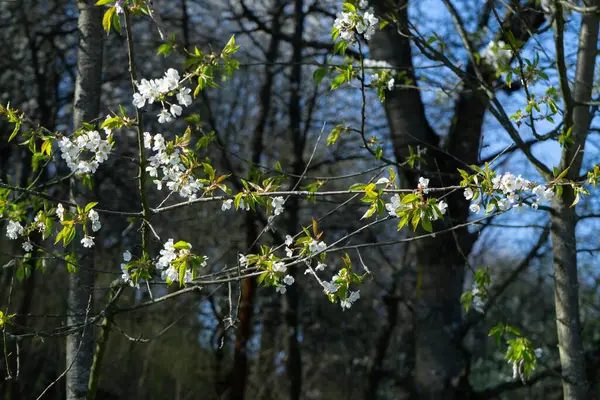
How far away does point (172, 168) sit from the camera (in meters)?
2.95

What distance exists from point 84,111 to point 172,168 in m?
1.23

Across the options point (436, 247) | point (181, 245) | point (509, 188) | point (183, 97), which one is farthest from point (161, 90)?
point (436, 247)

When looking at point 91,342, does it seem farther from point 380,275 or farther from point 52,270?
point 380,275

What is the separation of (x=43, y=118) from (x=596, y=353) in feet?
17.9

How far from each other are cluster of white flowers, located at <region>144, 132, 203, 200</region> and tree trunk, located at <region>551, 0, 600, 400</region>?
6.27ft

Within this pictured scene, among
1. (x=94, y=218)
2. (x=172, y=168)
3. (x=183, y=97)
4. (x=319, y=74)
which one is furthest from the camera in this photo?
(x=319, y=74)

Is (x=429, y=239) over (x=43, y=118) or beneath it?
beneath

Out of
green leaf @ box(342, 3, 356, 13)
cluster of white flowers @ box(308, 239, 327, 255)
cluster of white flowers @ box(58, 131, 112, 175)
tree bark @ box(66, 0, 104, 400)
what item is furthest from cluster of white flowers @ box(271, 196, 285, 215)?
tree bark @ box(66, 0, 104, 400)

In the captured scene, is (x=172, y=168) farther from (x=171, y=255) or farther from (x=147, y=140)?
(x=171, y=255)

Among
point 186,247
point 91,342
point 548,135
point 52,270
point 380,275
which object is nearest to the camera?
point 186,247

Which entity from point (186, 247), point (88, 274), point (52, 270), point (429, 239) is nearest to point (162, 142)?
point (186, 247)

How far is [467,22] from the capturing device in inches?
260

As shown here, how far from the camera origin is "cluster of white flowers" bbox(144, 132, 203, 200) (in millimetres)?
2898

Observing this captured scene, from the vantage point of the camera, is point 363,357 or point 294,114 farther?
point 363,357
